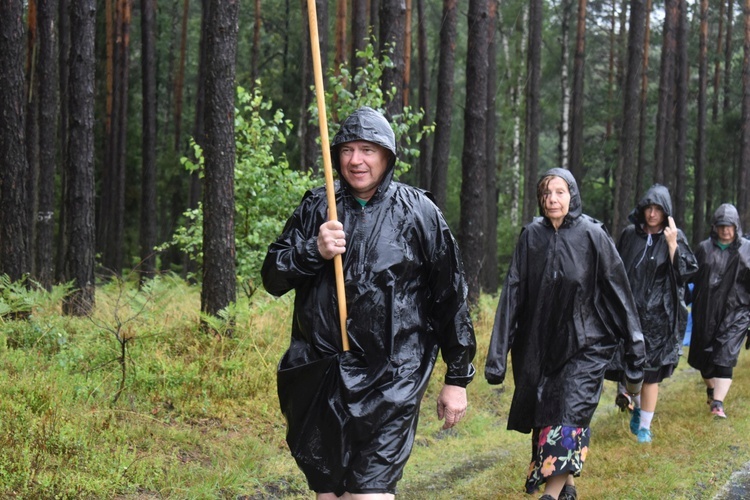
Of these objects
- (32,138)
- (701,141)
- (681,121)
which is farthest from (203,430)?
(701,141)

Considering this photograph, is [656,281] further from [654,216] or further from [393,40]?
[393,40]

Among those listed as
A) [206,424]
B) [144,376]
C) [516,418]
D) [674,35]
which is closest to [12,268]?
[144,376]

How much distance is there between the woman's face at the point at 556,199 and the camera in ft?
20.7

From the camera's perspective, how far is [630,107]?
22.3m

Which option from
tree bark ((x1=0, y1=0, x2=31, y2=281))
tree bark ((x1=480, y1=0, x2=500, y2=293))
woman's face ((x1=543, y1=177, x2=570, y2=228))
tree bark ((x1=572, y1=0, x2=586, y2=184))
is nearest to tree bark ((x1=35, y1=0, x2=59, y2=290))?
tree bark ((x1=0, y1=0, x2=31, y2=281))

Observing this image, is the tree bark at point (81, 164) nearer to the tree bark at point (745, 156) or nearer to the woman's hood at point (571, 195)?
the woman's hood at point (571, 195)

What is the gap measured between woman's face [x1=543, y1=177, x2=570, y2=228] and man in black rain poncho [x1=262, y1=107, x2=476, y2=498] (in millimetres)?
2209

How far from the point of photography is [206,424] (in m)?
7.56

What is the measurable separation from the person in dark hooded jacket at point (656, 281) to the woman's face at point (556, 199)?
8.34 feet

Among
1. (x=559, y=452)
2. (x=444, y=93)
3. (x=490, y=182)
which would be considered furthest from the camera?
(x=490, y=182)

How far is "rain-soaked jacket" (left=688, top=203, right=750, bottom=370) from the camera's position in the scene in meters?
9.97

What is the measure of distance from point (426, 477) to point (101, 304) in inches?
207

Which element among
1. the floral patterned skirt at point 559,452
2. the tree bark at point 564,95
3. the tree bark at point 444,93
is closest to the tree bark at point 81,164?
the tree bark at point 444,93

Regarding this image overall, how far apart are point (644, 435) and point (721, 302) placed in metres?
2.43
